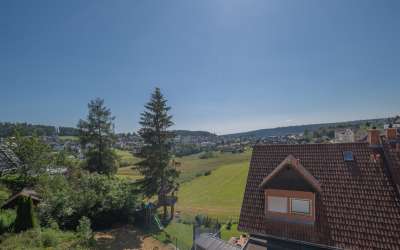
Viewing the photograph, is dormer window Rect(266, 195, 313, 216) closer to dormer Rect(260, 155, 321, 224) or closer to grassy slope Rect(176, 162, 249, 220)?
dormer Rect(260, 155, 321, 224)

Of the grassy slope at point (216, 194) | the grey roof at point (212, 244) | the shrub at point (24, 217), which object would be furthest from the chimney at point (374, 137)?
the grassy slope at point (216, 194)

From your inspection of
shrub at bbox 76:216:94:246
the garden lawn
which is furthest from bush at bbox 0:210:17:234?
the garden lawn

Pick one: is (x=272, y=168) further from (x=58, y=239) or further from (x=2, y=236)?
(x=2, y=236)

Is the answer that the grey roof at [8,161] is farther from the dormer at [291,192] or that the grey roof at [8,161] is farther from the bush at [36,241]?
the dormer at [291,192]

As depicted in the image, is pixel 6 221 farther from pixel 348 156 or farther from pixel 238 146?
pixel 238 146

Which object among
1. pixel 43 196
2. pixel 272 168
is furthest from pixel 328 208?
pixel 43 196
